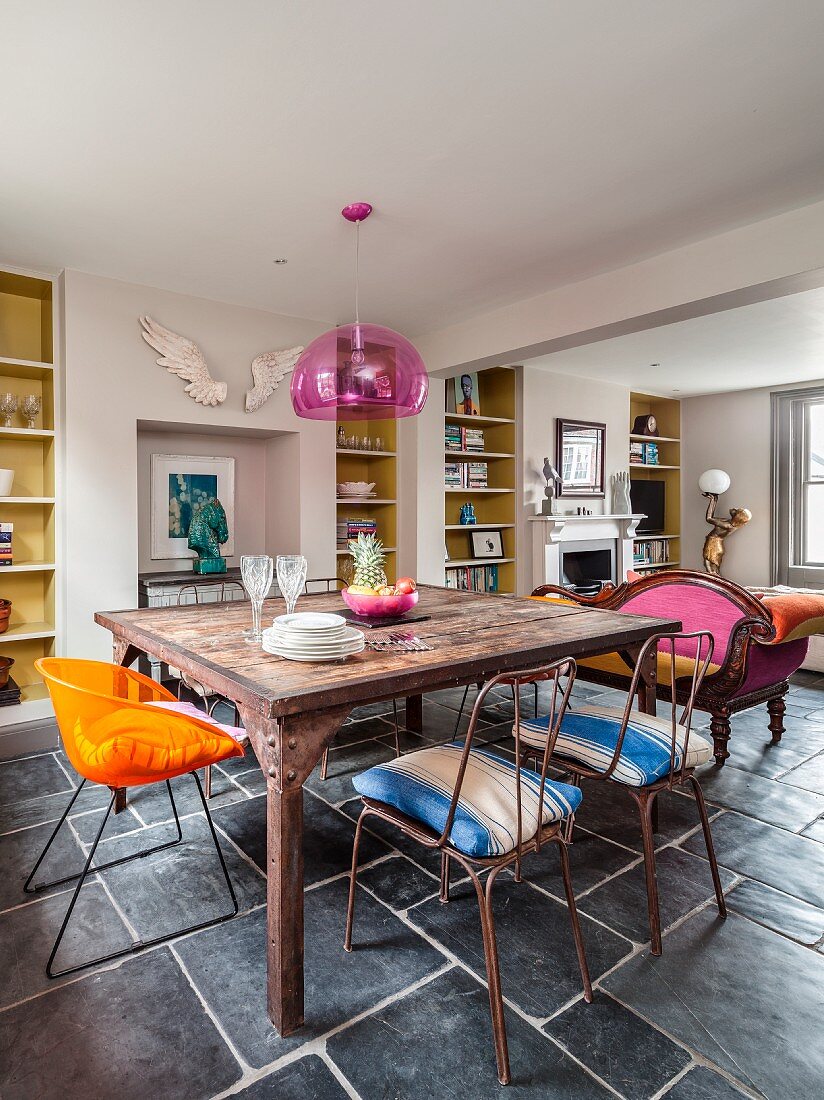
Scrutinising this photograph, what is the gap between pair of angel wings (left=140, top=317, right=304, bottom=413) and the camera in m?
3.89

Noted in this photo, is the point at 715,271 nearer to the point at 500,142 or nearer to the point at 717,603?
the point at 500,142

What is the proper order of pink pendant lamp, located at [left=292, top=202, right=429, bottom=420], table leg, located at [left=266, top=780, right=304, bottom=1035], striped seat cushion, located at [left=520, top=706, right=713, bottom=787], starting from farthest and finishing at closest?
pink pendant lamp, located at [left=292, top=202, right=429, bottom=420] → striped seat cushion, located at [left=520, top=706, right=713, bottom=787] → table leg, located at [left=266, top=780, right=304, bottom=1035]

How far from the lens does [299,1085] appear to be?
4.48ft

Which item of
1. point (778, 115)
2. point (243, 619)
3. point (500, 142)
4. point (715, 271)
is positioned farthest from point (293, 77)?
point (715, 271)

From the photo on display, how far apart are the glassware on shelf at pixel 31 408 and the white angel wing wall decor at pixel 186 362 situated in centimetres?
69

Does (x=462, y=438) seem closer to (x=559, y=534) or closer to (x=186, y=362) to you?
(x=559, y=534)

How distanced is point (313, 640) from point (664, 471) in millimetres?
7048

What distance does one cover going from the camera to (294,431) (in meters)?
4.51

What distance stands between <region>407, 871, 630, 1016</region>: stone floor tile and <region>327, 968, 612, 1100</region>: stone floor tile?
11 centimetres

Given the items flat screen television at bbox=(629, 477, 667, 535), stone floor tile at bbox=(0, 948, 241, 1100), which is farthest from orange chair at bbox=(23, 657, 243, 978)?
flat screen television at bbox=(629, 477, 667, 535)

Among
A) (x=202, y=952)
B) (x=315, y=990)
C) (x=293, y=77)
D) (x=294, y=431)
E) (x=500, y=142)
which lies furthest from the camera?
(x=294, y=431)

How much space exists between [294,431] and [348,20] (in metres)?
2.86

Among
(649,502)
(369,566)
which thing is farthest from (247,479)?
(649,502)

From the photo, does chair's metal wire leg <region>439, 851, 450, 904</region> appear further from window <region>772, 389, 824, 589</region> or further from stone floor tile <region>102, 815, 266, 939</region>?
window <region>772, 389, 824, 589</region>
